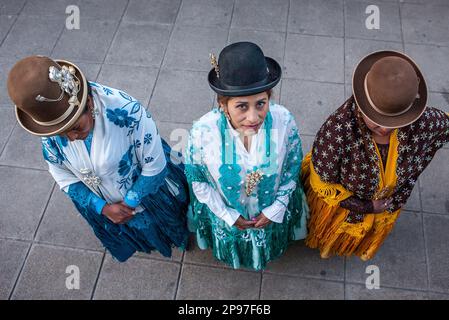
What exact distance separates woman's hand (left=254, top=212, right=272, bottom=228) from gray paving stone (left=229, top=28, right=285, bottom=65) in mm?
2306

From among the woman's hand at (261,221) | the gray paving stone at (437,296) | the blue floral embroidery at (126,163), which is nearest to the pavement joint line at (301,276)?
the gray paving stone at (437,296)

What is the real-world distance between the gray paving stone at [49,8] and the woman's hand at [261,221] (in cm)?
360

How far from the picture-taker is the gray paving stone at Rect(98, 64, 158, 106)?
416 cm

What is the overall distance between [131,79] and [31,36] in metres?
1.43

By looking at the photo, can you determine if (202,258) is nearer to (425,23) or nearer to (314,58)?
(314,58)

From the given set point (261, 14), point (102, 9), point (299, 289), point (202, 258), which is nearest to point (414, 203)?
point (299, 289)

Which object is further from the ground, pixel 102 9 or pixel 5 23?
pixel 102 9

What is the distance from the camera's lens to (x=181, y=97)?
4098 mm

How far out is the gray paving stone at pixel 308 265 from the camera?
315 cm

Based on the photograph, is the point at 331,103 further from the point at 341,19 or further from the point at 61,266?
the point at 61,266

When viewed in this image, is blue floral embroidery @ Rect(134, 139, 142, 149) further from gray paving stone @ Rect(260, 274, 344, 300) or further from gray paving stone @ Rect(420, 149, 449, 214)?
gray paving stone @ Rect(420, 149, 449, 214)

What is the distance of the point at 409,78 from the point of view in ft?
6.07

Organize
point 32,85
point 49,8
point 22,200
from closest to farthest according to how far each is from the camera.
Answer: point 32,85, point 22,200, point 49,8

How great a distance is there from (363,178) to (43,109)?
170 centimetres
